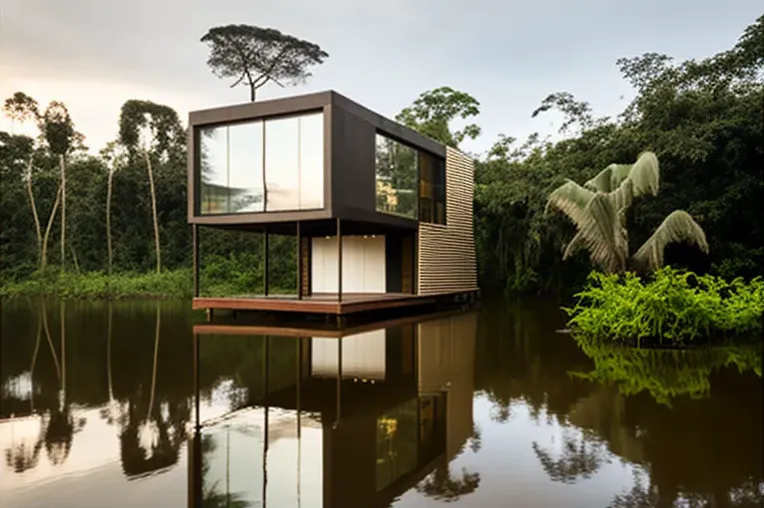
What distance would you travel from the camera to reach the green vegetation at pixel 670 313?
8.01m

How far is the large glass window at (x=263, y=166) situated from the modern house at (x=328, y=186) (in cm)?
2

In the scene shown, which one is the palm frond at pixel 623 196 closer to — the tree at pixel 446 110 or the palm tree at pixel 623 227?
the palm tree at pixel 623 227

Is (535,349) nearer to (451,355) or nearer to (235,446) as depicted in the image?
(451,355)

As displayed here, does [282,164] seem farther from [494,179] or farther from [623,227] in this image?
[494,179]

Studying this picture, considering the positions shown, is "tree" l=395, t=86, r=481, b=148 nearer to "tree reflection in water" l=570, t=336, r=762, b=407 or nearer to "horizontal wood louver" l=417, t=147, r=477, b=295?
"horizontal wood louver" l=417, t=147, r=477, b=295

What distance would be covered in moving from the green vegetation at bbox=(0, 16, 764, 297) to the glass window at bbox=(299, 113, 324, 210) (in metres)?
5.43

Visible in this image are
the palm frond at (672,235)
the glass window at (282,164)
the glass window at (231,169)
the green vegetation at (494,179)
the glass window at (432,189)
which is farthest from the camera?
the glass window at (432,189)

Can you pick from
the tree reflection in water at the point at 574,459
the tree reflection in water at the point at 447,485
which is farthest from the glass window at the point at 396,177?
the tree reflection in water at the point at 447,485

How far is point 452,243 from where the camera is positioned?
629 inches

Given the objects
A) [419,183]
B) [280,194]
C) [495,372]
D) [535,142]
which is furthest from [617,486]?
[535,142]

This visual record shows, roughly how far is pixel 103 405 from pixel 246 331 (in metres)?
5.02

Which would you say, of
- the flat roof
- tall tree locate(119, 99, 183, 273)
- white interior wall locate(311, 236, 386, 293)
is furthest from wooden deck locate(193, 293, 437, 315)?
tall tree locate(119, 99, 183, 273)

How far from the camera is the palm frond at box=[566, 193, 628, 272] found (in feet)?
33.2

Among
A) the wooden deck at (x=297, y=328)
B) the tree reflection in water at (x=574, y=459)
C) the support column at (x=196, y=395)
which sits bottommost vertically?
the tree reflection in water at (x=574, y=459)
